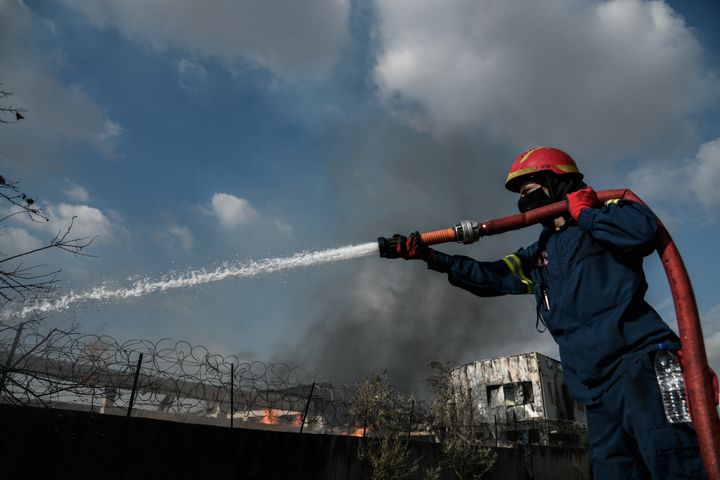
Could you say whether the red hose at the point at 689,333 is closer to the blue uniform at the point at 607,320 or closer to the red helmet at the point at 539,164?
the blue uniform at the point at 607,320

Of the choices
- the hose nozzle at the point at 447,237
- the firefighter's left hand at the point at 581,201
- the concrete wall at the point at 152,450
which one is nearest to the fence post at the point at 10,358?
the concrete wall at the point at 152,450

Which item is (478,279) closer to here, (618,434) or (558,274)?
(558,274)

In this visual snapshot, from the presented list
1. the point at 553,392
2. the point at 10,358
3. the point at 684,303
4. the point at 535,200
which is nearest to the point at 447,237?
the point at 535,200

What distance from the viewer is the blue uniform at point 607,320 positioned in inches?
112

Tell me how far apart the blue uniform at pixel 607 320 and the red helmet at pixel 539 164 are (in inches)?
23.5

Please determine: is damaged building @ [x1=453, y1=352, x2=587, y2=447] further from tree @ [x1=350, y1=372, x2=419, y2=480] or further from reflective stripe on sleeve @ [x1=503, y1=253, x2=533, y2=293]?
reflective stripe on sleeve @ [x1=503, y1=253, x2=533, y2=293]

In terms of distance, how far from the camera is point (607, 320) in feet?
9.75

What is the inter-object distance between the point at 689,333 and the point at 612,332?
0.44 meters

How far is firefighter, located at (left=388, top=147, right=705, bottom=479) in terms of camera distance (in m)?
2.65

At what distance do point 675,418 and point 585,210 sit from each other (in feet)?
4.53

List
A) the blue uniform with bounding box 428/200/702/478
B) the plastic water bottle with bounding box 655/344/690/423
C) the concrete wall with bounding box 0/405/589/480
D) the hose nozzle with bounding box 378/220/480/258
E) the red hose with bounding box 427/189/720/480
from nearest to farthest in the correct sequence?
1. the red hose with bounding box 427/189/720/480
2. the plastic water bottle with bounding box 655/344/690/423
3. the blue uniform with bounding box 428/200/702/478
4. the hose nozzle with bounding box 378/220/480/258
5. the concrete wall with bounding box 0/405/589/480

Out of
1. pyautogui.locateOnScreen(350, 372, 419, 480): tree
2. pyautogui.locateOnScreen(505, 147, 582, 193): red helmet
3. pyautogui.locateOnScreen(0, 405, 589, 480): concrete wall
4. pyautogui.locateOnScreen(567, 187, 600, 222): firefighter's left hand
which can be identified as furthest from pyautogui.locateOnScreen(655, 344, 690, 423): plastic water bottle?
pyautogui.locateOnScreen(350, 372, 419, 480): tree

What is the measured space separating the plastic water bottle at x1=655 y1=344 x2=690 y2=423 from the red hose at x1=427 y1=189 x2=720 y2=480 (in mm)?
38

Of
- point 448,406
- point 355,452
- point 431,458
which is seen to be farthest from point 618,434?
point 448,406
